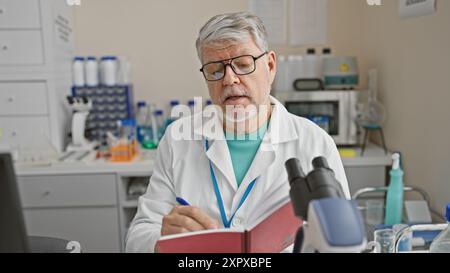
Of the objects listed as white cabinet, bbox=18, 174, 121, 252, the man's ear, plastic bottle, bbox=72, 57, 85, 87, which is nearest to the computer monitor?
the man's ear

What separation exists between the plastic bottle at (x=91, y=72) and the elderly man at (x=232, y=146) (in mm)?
866

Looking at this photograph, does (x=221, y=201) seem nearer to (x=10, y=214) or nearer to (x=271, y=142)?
(x=271, y=142)

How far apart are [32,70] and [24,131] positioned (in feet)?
0.86

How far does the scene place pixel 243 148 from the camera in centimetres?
78

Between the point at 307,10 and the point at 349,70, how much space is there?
0.66 meters

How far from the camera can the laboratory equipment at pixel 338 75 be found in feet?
4.25

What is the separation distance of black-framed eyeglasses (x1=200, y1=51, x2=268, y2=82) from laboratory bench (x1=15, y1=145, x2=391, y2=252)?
0.62 metres

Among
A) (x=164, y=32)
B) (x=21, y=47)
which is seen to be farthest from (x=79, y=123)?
(x=164, y=32)

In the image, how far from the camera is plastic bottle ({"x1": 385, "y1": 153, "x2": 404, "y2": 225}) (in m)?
1.01

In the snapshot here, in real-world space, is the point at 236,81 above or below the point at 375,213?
above

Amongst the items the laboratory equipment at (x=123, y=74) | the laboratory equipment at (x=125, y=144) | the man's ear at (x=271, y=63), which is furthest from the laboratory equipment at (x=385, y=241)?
the laboratory equipment at (x=123, y=74)

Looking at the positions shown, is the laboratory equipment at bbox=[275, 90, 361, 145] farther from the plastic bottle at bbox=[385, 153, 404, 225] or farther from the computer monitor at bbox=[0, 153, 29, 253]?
the computer monitor at bbox=[0, 153, 29, 253]

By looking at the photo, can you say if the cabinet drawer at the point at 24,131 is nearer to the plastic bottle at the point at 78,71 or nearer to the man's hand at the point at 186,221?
the plastic bottle at the point at 78,71

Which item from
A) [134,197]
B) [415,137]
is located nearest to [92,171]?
[134,197]
